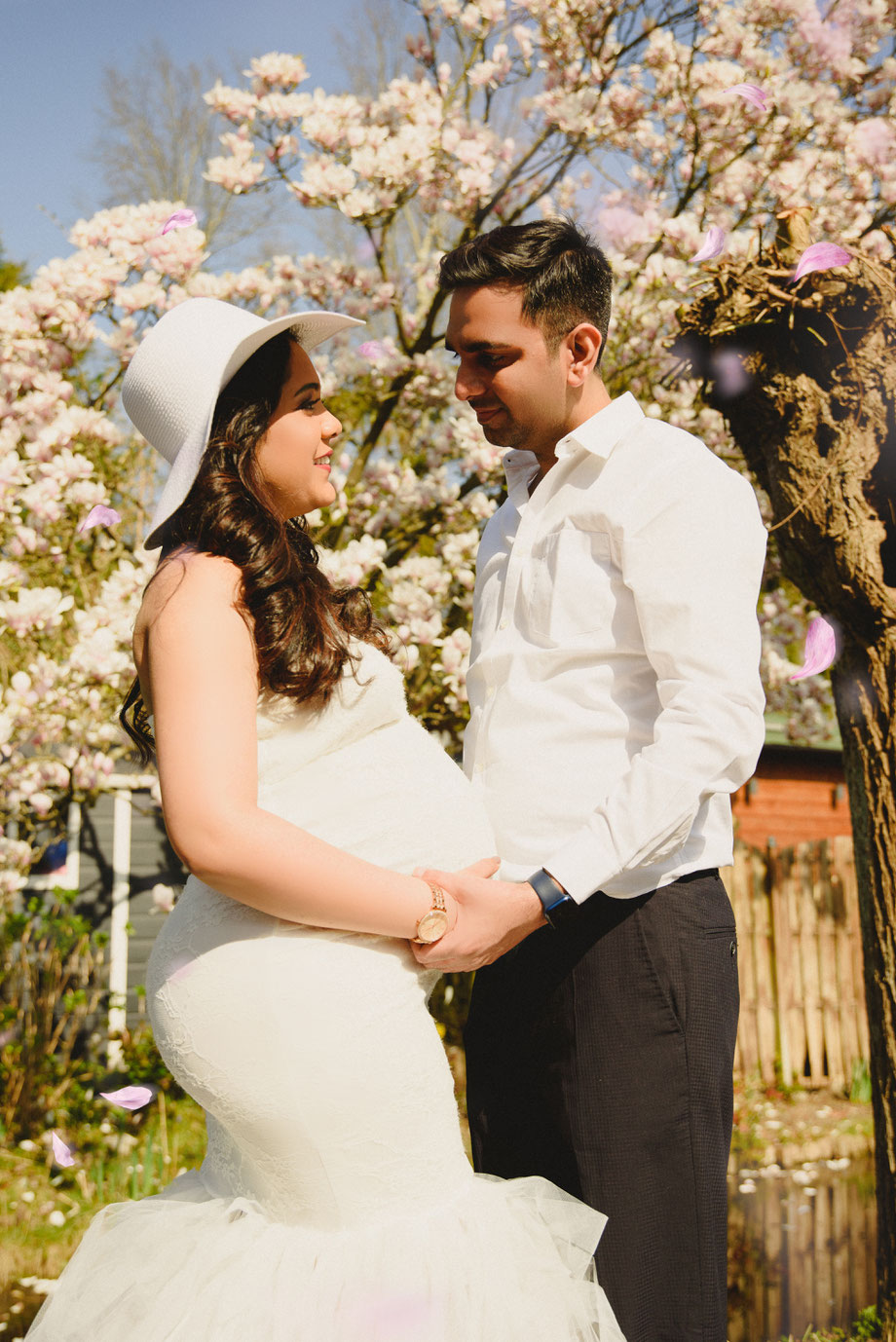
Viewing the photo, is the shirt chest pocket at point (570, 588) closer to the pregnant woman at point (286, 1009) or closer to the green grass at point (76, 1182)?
the pregnant woman at point (286, 1009)

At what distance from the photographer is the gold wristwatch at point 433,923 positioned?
1.79 meters

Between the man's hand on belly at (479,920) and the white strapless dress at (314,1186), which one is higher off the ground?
the man's hand on belly at (479,920)

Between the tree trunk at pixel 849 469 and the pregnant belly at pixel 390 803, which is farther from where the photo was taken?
the tree trunk at pixel 849 469

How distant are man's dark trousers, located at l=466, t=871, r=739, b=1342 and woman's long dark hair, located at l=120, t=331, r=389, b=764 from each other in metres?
0.71

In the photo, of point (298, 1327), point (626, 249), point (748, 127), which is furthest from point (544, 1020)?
point (748, 127)

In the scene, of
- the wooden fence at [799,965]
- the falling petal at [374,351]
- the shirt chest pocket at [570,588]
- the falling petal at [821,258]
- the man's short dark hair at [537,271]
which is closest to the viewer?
the shirt chest pocket at [570,588]

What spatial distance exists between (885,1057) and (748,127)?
4.83 metres

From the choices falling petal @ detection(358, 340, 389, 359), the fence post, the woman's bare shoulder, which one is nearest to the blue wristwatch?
the woman's bare shoulder

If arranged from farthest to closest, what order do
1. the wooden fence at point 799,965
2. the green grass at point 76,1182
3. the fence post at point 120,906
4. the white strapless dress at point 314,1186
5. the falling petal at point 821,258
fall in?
the wooden fence at point 799,965 < the fence post at point 120,906 < the green grass at point 76,1182 < the falling petal at point 821,258 < the white strapless dress at point 314,1186

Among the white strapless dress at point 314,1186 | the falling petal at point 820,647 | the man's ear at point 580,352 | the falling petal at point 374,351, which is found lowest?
the white strapless dress at point 314,1186

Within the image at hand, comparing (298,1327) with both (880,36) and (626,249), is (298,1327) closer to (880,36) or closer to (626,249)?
(626,249)

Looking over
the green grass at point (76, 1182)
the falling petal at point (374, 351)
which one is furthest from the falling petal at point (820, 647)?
the green grass at point (76, 1182)

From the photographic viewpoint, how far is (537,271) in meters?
2.29

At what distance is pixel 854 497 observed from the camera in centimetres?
374
